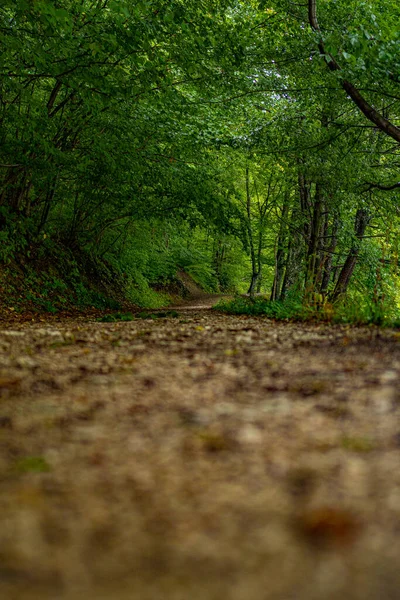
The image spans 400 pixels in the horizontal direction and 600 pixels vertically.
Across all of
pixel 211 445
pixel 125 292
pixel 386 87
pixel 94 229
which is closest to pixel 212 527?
pixel 211 445

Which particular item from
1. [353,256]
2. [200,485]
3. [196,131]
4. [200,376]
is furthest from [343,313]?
[353,256]

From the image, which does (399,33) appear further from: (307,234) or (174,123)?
(307,234)

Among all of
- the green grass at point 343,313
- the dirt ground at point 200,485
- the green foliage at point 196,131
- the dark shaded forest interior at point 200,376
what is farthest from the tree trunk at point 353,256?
the dirt ground at point 200,485

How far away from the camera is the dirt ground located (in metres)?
1.03

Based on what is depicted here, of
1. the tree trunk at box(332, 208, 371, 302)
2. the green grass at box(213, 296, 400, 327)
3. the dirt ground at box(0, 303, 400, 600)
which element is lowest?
the dirt ground at box(0, 303, 400, 600)

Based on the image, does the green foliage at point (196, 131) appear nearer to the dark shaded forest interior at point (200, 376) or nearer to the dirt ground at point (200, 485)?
the dark shaded forest interior at point (200, 376)

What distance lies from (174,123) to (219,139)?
1284 millimetres

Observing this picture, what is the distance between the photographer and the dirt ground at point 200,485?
1.03 metres

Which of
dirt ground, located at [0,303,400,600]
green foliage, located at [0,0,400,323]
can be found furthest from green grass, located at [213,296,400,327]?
dirt ground, located at [0,303,400,600]

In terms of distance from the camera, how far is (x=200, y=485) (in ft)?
4.77

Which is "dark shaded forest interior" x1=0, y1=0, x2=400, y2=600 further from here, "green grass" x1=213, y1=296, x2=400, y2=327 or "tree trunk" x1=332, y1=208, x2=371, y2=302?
"tree trunk" x1=332, y1=208, x2=371, y2=302

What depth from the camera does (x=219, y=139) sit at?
364 inches

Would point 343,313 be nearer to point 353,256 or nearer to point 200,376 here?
point 200,376

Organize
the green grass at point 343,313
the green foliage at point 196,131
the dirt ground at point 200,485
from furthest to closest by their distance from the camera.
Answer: the green foliage at point 196,131 < the green grass at point 343,313 < the dirt ground at point 200,485
